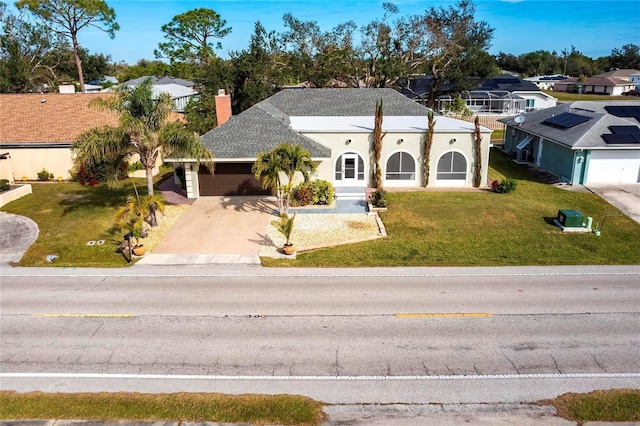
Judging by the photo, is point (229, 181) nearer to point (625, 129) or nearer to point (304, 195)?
point (304, 195)

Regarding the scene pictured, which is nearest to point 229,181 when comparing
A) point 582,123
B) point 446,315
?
point 446,315

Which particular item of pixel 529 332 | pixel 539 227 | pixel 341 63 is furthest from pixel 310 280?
pixel 341 63

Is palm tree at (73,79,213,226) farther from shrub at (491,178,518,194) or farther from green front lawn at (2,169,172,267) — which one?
shrub at (491,178,518,194)

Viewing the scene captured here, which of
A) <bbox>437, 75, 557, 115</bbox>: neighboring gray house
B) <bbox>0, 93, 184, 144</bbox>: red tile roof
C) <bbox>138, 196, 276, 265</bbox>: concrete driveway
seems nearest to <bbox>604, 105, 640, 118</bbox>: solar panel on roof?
<bbox>437, 75, 557, 115</bbox>: neighboring gray house

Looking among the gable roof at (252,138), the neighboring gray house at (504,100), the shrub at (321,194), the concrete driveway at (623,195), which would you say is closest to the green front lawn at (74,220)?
the gable roof at (252,138)

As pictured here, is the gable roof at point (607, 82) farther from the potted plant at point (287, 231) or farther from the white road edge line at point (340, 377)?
the white road edge line at point (340, 377)
